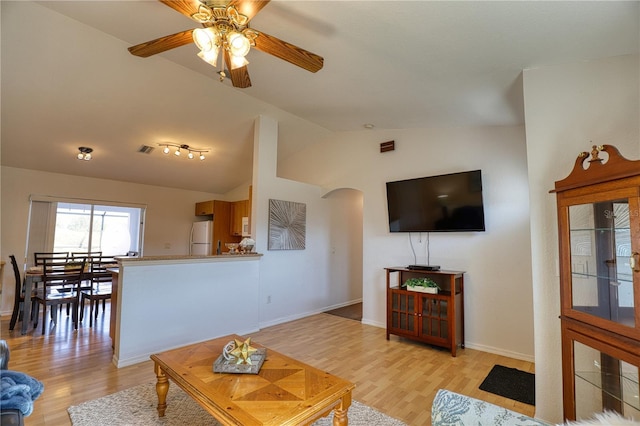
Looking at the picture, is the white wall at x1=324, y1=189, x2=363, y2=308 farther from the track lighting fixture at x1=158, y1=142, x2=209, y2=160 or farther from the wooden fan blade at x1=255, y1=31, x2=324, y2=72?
the wooden fan blade at x1=255, y1=31, x2=324, y2=72

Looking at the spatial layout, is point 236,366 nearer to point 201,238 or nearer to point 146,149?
point 146,149

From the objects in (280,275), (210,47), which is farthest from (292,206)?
(210,47)

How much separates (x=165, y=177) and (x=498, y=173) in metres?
6.01

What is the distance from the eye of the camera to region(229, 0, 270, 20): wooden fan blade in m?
1.67

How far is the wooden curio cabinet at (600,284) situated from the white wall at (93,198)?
6.97 meters

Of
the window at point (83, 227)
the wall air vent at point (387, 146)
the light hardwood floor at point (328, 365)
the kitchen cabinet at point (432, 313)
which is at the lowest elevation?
the light hardwood floor at point (328, 365)

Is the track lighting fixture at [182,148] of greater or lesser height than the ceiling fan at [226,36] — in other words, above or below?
above

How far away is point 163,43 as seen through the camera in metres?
1.98

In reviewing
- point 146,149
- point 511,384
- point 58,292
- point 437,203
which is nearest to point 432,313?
point 511,384

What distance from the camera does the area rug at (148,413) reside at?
211 centimetres

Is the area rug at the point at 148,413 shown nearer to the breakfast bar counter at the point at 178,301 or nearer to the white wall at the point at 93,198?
the breakfast bar counter at the point at 178,301

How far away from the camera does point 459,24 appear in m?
1.94

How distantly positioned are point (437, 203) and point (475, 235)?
0.61 meters

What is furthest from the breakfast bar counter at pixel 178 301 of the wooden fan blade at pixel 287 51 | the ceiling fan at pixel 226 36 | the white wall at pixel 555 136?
the white wall at pixel 555 136
